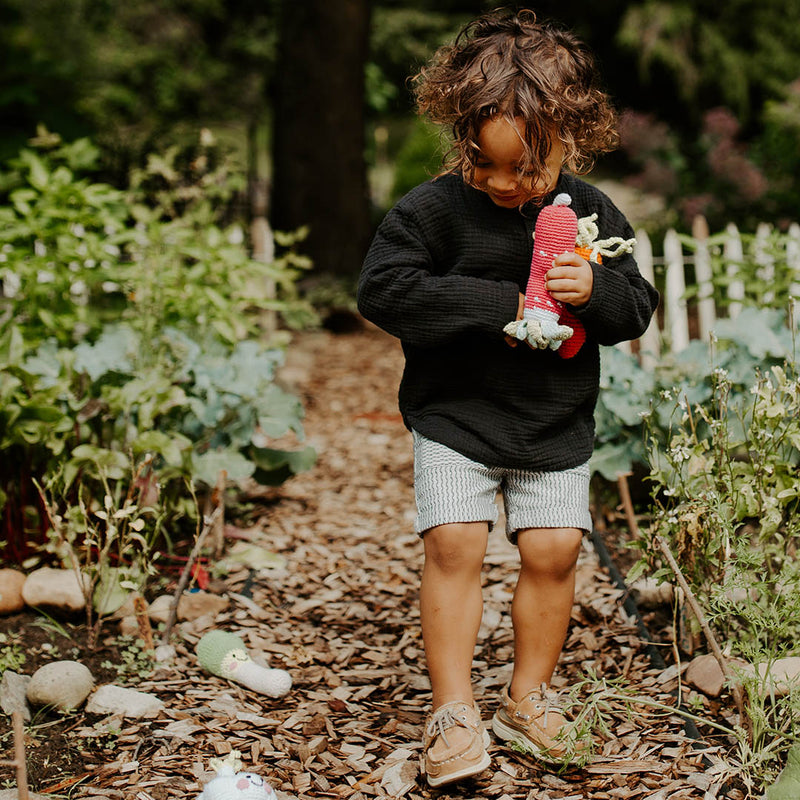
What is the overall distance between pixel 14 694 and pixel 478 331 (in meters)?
1.33

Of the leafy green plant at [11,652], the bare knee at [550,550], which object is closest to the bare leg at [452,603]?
the bare knee at [550,550]

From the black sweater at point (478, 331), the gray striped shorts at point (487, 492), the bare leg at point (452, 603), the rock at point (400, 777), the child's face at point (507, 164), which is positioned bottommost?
the rock at point (400, 777)

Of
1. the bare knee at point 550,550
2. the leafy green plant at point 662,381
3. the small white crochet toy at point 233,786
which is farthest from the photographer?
the leafy green plant at point 662,381

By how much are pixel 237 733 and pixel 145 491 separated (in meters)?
0.95

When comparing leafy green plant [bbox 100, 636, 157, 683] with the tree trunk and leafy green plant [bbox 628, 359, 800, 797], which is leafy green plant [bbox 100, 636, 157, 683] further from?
the tree trunk

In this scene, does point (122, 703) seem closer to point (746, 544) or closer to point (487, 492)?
point (487, 492)

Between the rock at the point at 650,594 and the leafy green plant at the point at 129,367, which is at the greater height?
the leafy green plant at the point at 129,367

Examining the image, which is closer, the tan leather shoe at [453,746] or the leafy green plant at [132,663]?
the tan leather shoe at [453,746]

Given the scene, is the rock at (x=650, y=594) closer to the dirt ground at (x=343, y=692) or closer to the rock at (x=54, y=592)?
the dirt ground at (x=343, y=692)

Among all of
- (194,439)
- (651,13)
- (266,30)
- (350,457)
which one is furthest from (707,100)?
(194,439)

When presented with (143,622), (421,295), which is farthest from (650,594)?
(143,622)

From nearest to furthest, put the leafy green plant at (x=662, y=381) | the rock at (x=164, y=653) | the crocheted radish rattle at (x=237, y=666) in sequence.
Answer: the crocheted radish rattle at (x=237, y=666), the rock at (x=164, y=653), the leafy green plant at (x=662, y=381)

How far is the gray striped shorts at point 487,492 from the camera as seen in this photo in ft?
6.45

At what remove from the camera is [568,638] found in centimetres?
259
